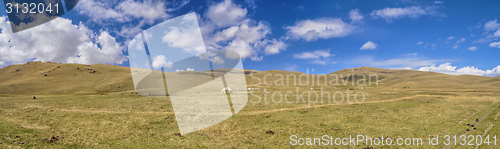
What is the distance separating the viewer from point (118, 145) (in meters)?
18.2

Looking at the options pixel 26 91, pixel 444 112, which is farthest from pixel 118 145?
pixel 26 91

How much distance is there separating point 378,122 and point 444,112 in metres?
14.3

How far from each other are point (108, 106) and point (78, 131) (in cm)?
1463

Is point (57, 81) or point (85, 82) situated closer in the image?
point (57, 81)

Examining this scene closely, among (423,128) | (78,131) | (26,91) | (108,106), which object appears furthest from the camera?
(26,91)

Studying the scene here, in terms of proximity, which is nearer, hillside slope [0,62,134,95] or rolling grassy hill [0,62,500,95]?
hillside slope [0,62,134,95]

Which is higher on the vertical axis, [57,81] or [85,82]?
[57,81]

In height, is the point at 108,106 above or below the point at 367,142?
above

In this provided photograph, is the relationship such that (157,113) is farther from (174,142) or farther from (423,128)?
(423,128)

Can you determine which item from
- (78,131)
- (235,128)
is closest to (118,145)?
(78,131)

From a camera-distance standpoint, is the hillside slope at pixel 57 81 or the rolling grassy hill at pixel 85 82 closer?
the hillside slope at pixel 57 81

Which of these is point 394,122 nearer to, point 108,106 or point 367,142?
point 367,142

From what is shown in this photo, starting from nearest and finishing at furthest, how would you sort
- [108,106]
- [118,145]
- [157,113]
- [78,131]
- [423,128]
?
[118,145]
[78,131]
[423,128]
[157,113]
[108,106]

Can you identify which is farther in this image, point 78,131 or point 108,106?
point 108,106
